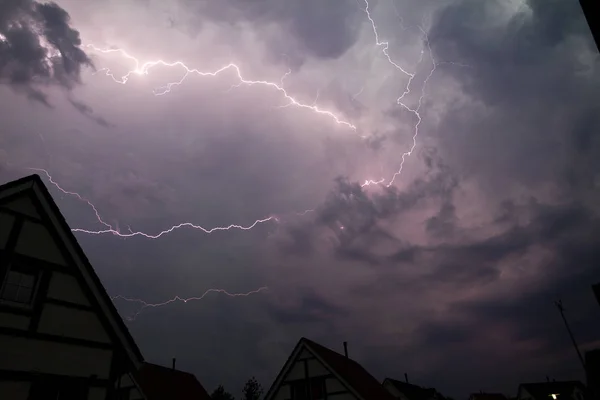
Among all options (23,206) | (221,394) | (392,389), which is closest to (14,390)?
(23,206)

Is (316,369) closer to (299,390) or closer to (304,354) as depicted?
(304,354)

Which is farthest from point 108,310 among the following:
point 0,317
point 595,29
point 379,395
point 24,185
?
point 379,395

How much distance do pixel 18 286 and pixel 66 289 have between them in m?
1.11

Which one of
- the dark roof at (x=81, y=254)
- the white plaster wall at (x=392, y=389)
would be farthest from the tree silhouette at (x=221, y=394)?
the dark roof at (x=81, y=254)

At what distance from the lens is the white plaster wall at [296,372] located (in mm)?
20922

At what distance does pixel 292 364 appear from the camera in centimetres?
2144

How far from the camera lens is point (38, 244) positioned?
980 centimetres

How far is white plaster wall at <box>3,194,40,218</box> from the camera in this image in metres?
9.55

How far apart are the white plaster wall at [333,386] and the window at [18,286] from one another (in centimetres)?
1549

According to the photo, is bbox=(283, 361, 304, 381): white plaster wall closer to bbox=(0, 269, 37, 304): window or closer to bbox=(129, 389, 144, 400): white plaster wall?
bbox=(129, 389, 144, 400): white plaster wall

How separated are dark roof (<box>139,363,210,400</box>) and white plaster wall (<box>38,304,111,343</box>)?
42.8ft

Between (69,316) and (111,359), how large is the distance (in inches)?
68.8

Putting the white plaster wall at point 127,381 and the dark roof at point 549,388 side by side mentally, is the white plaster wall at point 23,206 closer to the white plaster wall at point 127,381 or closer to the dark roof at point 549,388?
the white plaster wall at point 127,381

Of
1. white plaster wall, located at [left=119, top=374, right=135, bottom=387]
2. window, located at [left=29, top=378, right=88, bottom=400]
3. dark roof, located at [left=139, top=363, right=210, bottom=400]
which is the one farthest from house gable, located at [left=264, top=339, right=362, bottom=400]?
window, located at [left=29, top=378, right=88, bottom=400]
